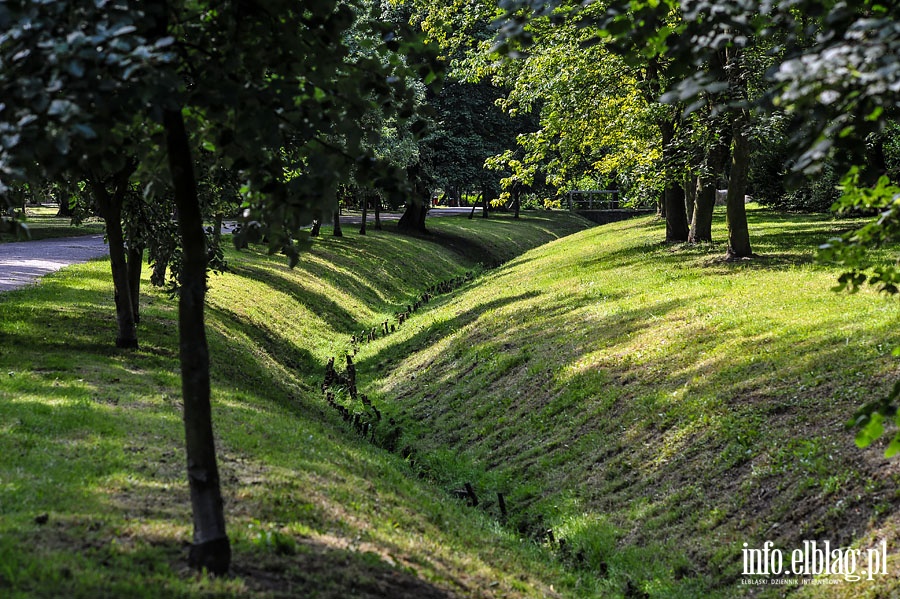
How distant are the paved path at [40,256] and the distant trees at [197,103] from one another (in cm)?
1693

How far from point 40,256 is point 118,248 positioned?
15468 millimetres

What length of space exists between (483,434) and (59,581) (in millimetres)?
10404

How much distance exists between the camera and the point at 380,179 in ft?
18.7

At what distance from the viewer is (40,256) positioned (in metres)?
29.1

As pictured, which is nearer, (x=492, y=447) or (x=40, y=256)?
(x=492, y=447)

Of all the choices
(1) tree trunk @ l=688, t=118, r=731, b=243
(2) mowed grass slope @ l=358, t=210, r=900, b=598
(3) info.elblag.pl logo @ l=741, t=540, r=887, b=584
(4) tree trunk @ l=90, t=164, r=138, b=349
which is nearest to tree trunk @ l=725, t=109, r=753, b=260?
(1) tree trunk @ l=688, t=118, r=731, b=243

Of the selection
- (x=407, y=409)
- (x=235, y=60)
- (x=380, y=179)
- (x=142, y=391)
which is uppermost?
(x=235, y=60)

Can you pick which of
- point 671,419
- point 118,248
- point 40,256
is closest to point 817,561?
point 671,419

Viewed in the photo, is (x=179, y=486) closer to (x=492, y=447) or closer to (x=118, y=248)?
(x=492, y=447)

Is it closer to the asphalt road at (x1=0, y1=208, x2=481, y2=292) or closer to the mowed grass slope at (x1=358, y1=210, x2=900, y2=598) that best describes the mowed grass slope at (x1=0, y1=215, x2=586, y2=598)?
the mowed grass slope at (x1=358, y1=210, x2=900, y2=598)

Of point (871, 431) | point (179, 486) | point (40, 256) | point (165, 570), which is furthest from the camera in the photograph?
point (40, 256)

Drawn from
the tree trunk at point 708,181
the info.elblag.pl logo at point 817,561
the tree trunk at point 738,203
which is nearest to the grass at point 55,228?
the tree trunk at point 708,181

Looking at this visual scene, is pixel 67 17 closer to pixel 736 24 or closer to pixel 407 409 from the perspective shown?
pixel 736 24

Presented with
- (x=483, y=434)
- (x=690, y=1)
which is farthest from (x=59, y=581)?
(x=483, y=434)
